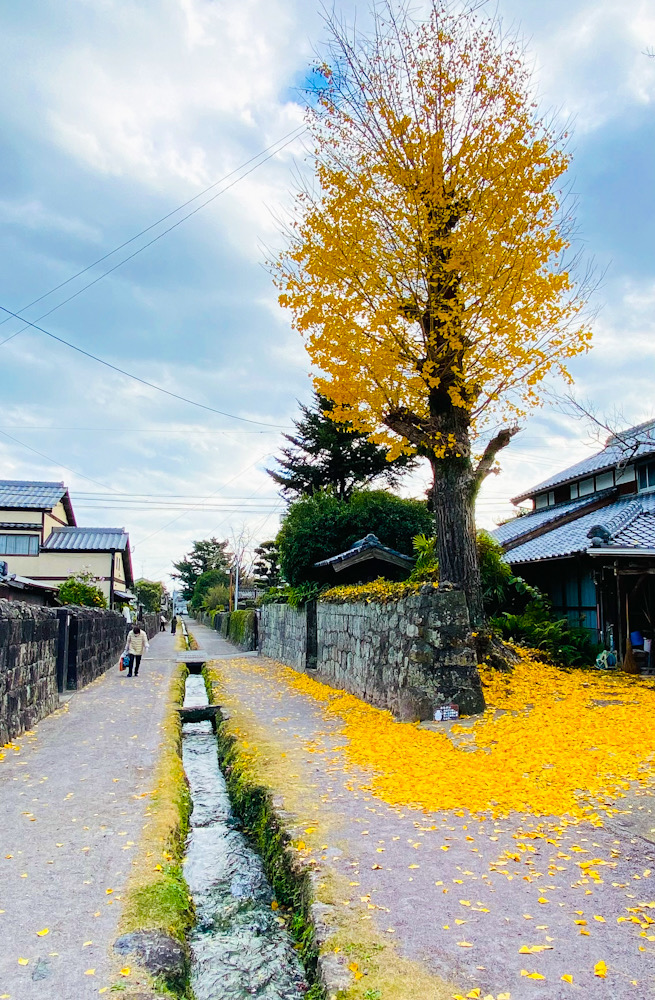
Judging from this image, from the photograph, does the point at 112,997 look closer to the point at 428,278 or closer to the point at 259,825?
the point at 259,825

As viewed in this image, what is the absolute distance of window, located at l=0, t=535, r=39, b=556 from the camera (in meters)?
34.1

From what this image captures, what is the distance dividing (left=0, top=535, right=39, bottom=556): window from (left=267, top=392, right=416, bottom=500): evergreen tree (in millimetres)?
12642

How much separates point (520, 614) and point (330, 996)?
14.3 m

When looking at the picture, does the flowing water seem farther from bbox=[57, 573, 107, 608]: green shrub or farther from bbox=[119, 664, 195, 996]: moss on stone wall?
bbox=[57, 573, 107, 608]: green shrub

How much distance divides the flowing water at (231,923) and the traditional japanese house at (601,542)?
842cm

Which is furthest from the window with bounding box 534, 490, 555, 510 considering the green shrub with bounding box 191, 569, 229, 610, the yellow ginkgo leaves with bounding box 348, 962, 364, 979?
the green shrub with bounding box 191, 569, 229, 610

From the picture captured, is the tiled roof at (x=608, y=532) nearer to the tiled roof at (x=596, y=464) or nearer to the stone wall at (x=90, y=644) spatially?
the tiled roof at (x=596, y=464)

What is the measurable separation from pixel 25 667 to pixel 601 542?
33.0 ft

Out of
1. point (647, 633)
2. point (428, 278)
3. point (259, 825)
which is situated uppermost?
point (428, 278)

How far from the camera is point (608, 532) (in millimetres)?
A: 13344

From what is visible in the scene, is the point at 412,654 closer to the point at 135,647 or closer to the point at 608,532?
the point at 608,532

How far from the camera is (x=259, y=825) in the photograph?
20.8 feet

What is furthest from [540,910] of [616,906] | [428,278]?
[428,278]

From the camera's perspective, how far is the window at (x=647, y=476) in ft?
57.4
